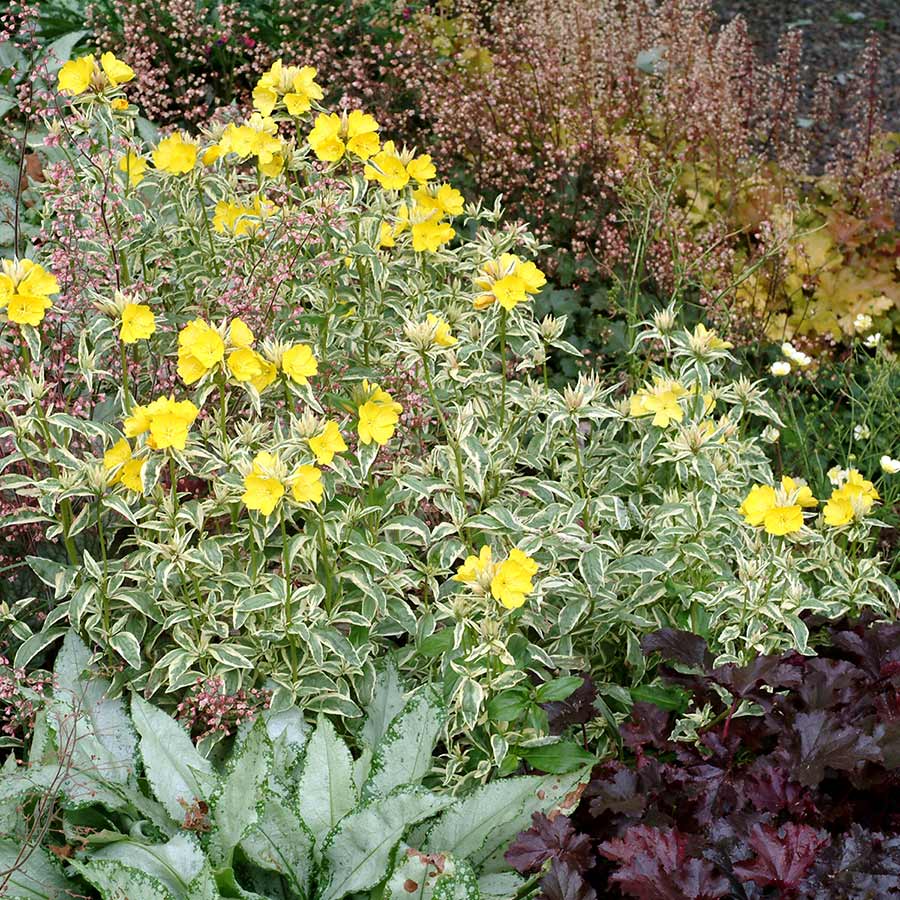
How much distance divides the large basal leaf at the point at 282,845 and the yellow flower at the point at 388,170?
1318mm

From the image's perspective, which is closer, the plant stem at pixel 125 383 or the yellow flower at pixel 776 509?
the yellow flower at pixel 776 509

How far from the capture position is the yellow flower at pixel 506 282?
2.38 metres

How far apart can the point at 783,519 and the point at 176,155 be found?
1.53 metres

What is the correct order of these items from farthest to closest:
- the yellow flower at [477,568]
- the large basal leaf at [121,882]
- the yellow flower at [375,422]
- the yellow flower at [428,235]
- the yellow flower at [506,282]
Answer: the yellow flower at [428,235] < the yellow flower at [506,282] < the yellow flower at [375,422] < the yellow flower at [477,568] < the large basal leaf at [121,882]

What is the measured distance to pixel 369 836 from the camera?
Result: 2.11m

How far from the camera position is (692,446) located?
2.47 m

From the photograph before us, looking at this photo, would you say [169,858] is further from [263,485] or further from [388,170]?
[388,170]

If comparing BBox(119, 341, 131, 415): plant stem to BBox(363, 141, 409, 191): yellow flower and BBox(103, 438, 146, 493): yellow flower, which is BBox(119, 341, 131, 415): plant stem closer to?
BBox(103, 438, 146, 493): yellow flower

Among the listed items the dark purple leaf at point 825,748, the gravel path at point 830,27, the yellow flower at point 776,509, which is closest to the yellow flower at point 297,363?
the yellow flower at point 776,509

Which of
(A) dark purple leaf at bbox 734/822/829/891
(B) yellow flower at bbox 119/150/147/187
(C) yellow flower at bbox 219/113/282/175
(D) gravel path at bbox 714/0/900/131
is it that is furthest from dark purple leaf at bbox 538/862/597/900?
(D) gravel path at bbox 714/0/900/131

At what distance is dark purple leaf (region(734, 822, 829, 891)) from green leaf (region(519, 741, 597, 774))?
46 centimetres

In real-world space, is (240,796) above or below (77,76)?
below

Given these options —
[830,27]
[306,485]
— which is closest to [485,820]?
[306,485]

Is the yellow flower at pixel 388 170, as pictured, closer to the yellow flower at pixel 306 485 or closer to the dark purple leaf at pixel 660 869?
the yellow flower at pixel 306 485
